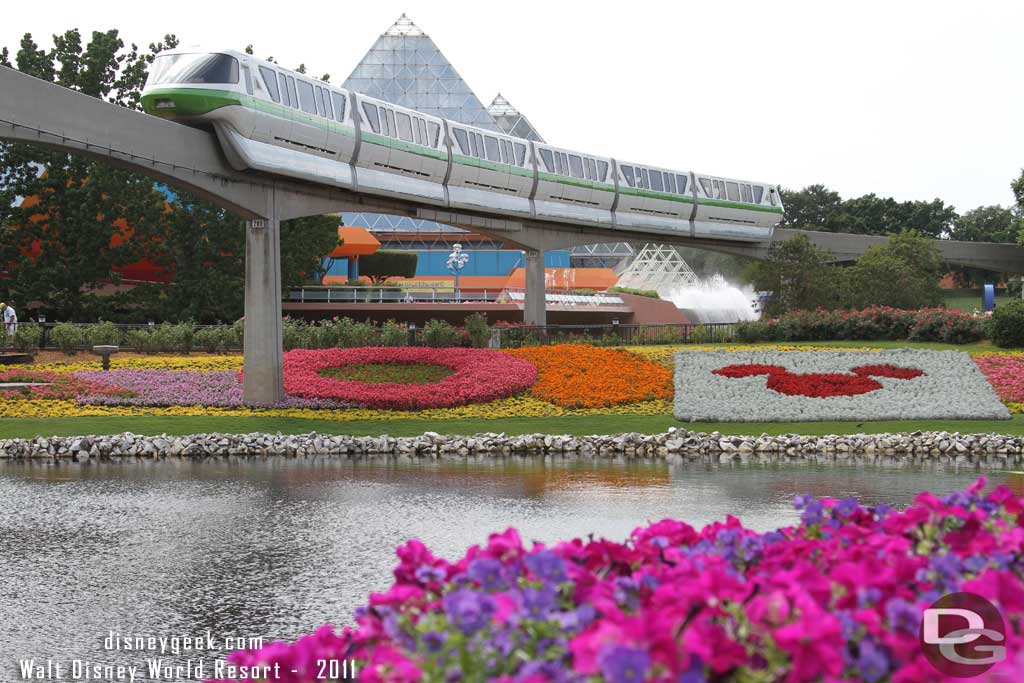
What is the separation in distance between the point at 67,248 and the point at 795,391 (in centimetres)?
3203

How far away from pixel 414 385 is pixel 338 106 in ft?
24.2

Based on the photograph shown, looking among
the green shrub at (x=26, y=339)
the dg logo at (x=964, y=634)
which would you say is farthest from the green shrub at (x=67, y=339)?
the dg logo at (x=964, y=634)

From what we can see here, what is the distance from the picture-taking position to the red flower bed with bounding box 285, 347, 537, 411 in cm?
2956

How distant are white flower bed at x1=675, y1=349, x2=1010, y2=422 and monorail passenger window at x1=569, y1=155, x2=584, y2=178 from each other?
29.4ft

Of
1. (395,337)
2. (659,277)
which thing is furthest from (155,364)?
(659,277)

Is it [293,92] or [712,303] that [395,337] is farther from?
[712,303]

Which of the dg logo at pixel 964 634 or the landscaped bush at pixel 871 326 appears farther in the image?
the landscaped bush at pixel 871 326

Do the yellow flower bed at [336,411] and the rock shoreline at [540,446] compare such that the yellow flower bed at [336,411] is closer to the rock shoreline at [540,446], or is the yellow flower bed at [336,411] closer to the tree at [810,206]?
the rock shoreline at [540,446]

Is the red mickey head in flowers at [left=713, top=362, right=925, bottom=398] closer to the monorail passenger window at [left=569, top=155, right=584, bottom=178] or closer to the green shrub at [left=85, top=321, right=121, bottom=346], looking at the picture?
the monorail passenger window at [left=569, top=155, right=584, bottom=178]

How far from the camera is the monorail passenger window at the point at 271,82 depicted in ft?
90.8

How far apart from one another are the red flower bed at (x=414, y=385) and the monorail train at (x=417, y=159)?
456cm

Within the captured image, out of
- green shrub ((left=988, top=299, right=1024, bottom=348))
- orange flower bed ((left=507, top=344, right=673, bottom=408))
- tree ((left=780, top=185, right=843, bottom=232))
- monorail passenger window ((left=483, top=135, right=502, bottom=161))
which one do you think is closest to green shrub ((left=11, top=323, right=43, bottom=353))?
orange flower bed ((left=507, top=344, right=673, bottom=408))

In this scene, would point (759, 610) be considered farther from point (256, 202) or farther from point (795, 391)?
point (795, 391)

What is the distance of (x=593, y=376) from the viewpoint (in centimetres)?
3250
